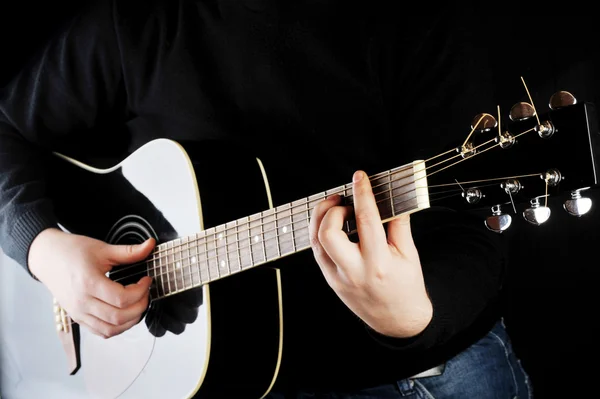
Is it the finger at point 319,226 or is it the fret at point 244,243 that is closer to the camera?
the finger at point 319,226

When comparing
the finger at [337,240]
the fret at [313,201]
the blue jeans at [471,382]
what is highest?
the fret at [313,201]

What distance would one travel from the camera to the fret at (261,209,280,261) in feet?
3.06

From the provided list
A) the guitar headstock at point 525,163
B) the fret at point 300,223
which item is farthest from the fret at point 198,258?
the guitar headstock at point 525,163

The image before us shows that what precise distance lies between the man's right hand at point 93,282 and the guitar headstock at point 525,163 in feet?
1.92

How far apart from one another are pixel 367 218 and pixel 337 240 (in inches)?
1.9

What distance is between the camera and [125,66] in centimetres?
126

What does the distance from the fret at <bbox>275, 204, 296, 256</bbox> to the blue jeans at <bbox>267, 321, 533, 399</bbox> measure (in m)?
0.39

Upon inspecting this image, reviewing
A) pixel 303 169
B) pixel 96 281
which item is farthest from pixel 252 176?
pixel 96 281

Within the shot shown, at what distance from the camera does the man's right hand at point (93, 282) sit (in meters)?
1.09

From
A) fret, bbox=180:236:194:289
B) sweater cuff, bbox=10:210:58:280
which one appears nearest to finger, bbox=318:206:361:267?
fret, bbox=180:236:194:289

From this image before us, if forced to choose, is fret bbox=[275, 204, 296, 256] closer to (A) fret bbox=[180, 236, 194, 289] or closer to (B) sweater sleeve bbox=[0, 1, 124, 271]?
(A) fret bbox=[180, 236, 194, 289]

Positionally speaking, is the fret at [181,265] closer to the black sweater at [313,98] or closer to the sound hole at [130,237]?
the sound hole at [130,237]

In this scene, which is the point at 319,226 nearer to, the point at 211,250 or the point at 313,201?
the point at 313,201

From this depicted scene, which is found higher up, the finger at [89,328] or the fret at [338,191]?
the fret at [338,191]
